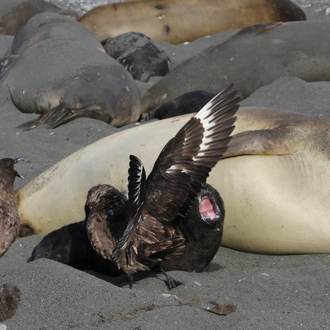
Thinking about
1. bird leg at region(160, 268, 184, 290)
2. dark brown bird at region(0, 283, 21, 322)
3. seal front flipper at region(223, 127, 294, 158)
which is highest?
seal front flipper at region(223, 127, 294, 158)

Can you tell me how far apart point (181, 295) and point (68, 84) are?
12.1ft

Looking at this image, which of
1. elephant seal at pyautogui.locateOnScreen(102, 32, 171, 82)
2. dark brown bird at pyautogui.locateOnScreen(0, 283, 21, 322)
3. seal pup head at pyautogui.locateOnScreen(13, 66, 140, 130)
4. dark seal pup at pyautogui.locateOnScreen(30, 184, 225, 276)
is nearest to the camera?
dark brown bird at pyautogui.locateOnScreen(0, 283, 21, 322)

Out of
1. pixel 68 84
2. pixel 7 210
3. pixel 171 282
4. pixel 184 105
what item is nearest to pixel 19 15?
pixel 68 84

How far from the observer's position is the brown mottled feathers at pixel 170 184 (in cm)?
325

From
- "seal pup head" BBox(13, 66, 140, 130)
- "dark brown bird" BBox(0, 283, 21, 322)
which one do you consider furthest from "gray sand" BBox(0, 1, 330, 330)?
"seal pup head" BBox(13, 66, 140, 130)

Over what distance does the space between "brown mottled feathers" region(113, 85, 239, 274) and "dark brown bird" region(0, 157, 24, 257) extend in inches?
26.2

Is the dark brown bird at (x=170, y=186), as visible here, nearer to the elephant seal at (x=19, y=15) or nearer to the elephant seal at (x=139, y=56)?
the elephant seal at (x=139, y=56)

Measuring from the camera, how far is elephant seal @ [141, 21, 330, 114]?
693cm

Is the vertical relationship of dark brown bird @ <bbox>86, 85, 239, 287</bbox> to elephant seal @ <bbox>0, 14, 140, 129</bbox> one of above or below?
above

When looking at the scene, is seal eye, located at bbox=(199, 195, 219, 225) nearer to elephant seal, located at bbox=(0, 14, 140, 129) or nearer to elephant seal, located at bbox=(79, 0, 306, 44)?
elephant seal, located at bbox=(0, 14, 140, 129)

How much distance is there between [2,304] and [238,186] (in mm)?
1324

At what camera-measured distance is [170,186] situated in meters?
3.24

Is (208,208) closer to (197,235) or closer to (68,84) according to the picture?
(197,235)

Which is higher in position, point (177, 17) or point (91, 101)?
point (91, 101)
